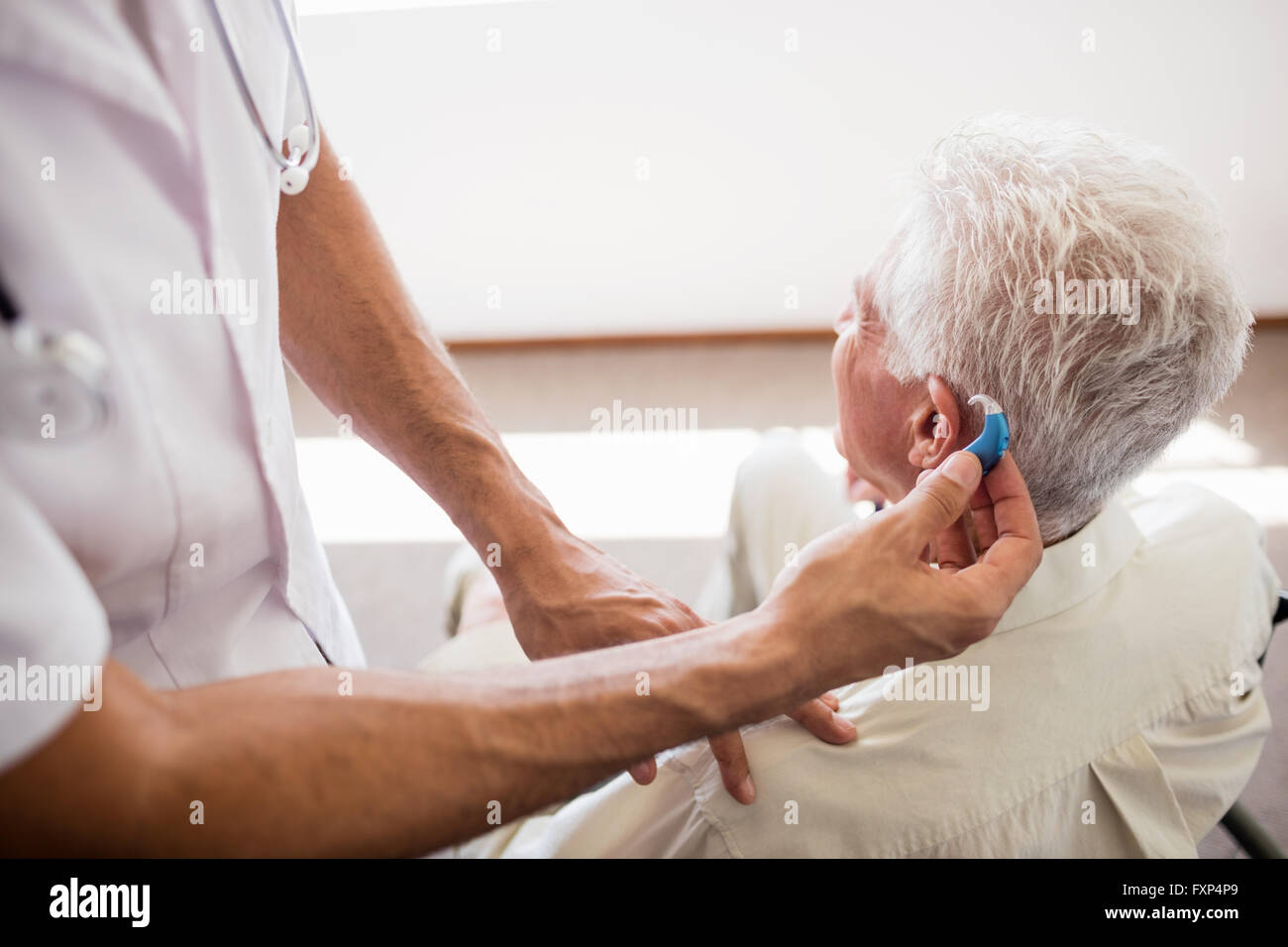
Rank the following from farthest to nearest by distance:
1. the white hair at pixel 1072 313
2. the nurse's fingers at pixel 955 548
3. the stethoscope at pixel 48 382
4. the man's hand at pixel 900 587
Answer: the nurse's fingers at pixel 955 548 → the white hair at pixel 1072 313 → the man's hand at pixel 900 587 → the stethoscope at pixel 48 382

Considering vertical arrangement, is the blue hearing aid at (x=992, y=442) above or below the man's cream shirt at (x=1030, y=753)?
above

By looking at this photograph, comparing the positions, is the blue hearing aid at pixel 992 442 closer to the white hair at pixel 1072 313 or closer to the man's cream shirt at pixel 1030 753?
the white hair at pixel 1072 313

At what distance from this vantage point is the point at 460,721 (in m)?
Answer: 0.58

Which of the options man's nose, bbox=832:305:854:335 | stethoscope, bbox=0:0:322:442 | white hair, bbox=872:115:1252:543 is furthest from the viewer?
man's nose, bbox=832:305:854:335

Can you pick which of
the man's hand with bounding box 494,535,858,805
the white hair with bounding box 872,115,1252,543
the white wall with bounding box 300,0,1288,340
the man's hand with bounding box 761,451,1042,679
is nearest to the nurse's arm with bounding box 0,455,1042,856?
the man's hand with bounding box 761,451,1042,679

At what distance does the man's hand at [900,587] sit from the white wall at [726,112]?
132 centimetres

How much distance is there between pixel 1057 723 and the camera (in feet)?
2.86

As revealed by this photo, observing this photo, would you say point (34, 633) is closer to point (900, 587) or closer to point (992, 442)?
point (900, 587)

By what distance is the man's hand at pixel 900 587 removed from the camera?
697mm

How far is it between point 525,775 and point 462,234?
79.0 inches

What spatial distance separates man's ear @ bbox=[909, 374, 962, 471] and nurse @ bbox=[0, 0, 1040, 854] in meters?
0.10

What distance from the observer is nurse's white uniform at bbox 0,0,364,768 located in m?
0.46

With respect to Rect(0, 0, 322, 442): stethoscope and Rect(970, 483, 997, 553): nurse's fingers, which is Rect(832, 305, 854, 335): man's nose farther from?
Rect(0, 0, 322, 442): stethoscope

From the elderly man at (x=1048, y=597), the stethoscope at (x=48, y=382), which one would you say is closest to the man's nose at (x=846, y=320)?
the elderly man at (x=1048, y=597)
